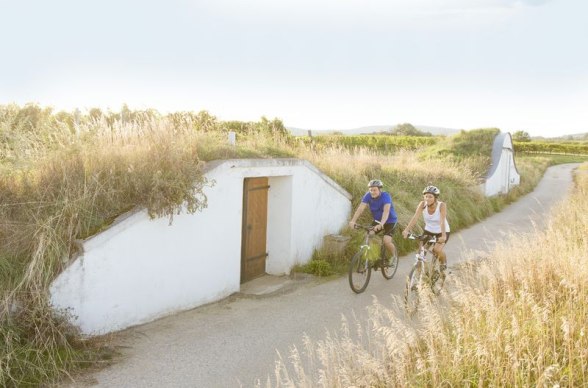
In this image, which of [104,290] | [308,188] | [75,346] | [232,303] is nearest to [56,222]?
[104,290]

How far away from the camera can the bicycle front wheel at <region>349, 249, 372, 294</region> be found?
896 centimetres

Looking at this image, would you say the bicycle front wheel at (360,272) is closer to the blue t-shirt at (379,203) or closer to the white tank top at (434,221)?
the blue t-shirt at (379,203)

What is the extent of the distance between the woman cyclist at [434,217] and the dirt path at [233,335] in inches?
56.2

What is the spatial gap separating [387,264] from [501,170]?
58.1ft

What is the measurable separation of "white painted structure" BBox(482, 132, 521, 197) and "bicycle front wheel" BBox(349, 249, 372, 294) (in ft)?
47.2

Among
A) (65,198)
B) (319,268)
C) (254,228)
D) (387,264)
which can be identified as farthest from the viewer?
(319,268)

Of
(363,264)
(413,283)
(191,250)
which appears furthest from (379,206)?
(191,250)

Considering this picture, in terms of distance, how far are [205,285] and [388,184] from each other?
9115 mm

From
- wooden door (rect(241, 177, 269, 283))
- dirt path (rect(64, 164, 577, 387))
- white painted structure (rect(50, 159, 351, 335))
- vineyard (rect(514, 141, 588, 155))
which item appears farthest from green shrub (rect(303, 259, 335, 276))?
vineyard (rect(514, 141, 588, 155))

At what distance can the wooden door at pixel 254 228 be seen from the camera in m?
10.1

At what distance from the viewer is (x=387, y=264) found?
9.73 meters

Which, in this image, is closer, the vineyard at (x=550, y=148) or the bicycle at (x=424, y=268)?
the bicycle at (x=424, y=268)

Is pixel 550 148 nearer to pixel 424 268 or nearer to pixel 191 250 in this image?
pixel 424 268

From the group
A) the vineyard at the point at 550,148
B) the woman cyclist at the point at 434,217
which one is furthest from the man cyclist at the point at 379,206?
the vineyard at the point at 550,148
